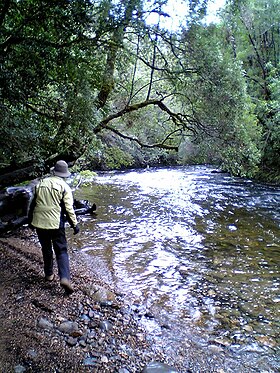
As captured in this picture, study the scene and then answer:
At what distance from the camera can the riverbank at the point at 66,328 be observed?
3.86 m

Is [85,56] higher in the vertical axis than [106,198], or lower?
higher

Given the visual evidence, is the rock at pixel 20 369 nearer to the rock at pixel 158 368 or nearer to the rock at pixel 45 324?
the rock at pixel 45 324

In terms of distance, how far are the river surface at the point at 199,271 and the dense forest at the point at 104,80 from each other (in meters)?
2.56

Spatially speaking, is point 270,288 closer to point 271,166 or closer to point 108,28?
point 108,28

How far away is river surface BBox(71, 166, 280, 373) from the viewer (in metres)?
4.74

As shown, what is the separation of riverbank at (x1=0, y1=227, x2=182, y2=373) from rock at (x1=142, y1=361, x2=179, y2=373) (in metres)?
0.04

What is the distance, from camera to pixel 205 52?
Result: 7980 mm

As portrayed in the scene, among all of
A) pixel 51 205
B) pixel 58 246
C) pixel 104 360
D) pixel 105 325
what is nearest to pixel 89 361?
pixel 104 360

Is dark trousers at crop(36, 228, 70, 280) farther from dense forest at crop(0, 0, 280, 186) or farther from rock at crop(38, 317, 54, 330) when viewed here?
dense forest at crop(0, 0, 280, 186)

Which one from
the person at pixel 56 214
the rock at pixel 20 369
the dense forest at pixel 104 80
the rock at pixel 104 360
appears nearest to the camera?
the rock at pixel 20 369

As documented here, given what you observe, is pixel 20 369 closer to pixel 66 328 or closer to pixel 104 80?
pixel 66 328

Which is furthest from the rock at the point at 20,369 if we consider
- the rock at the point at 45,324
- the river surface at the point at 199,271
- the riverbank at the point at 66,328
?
the river surface at the point at 199,271

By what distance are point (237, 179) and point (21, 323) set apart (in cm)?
2251

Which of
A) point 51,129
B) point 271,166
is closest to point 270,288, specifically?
point 51,129
